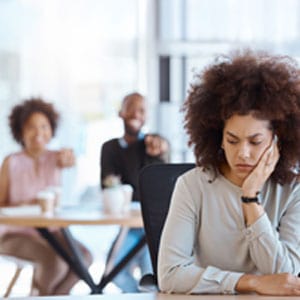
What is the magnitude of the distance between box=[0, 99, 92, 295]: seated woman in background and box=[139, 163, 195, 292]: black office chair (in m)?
1.62

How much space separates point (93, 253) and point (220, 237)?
2.22 metres

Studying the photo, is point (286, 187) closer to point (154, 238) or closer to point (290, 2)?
point (154, 238)

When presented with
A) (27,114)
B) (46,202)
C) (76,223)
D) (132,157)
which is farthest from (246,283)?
(27,114)

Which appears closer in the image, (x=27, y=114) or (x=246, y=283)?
(x=246, y=283)

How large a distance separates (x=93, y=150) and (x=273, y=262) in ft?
10.4

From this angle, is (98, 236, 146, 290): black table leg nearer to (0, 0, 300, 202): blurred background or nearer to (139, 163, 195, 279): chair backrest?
(0, 0, 300, 202): blurred background

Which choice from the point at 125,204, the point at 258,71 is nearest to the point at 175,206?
the point at 258,71

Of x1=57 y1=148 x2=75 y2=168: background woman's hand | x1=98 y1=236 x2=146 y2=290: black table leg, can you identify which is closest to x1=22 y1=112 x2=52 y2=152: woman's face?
x1=57 y1=148 x2=75 y2=168: background woman's hand

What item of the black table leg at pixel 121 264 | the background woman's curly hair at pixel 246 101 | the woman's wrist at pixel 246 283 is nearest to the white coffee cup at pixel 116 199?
the black table leg at pixel 121 264

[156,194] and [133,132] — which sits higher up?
[133,132]

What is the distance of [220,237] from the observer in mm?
1938

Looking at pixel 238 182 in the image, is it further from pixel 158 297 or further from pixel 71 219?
pixel 71 219

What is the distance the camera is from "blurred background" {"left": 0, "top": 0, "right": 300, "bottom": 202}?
16.1 ft

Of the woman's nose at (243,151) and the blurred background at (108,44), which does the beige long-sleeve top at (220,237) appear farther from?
the blurred background at (108,44)
